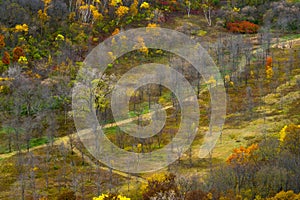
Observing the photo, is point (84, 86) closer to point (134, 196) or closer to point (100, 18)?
point (134, 196)

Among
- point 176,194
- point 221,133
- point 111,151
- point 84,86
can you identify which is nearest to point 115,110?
point 84,86

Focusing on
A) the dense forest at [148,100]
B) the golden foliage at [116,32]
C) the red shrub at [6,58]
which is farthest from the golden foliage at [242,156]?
the golden foliage at [116,32]

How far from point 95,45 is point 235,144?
5692cm

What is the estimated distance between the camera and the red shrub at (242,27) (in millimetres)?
147750

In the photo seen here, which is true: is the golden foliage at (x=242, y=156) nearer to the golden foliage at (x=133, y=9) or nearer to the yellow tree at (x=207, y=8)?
the golden foliage at (x=133, y=9)

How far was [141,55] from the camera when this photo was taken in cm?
12675

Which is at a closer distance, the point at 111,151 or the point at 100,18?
the point at 111,151

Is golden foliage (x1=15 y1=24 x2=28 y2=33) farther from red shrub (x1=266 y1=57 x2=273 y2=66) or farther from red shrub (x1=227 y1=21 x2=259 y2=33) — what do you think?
red shrub (x1=227 y1=21 x2=259 y2=33)

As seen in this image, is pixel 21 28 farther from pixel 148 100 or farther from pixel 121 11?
pixel 148 100

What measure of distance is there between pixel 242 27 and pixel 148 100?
2299 inches

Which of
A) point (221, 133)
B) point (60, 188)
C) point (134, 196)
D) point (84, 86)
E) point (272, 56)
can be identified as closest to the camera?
point (134, 196)

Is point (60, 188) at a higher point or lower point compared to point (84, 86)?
lower

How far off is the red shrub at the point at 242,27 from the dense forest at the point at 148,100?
35 cm

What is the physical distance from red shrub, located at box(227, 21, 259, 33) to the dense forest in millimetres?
355
